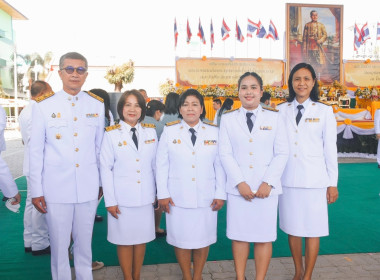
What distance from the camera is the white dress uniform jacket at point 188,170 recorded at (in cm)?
237

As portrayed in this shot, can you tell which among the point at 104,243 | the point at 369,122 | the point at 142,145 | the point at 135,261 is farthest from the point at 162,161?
the point at 369,122

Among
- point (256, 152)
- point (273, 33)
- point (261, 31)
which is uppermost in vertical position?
point (261, 31)

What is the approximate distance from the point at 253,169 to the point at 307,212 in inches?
22.0

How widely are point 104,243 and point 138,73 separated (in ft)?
84.4

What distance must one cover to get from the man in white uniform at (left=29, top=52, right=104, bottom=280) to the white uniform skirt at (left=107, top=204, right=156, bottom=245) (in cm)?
18

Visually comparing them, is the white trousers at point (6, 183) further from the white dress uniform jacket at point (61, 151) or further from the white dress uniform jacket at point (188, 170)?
the white dress uniform jacket at point (188, 170)

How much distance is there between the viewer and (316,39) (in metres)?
15.4

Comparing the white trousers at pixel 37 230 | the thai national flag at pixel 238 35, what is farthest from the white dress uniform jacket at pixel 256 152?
the thai national flag at pixel 238 35

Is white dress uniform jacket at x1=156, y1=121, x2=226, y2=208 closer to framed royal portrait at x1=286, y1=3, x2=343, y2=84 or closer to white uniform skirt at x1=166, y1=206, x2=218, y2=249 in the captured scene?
white uniform skirt at x1=166, y1=206, x2=218, y2=249

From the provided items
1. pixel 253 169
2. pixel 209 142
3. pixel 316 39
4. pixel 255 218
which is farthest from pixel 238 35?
pixel 255 218

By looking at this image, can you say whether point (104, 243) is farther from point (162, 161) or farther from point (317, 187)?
point (317, 187)

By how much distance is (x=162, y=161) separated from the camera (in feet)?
7.85

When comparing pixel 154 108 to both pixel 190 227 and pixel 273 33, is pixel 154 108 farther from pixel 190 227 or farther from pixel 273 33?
pixel 273 33

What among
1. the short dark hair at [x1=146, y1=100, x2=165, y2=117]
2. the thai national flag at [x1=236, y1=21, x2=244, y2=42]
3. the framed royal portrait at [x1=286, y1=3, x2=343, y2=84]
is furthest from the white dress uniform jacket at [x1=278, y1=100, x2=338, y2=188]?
the thai national flag at [x1=236, y1=21, x2=244, y2=42]
